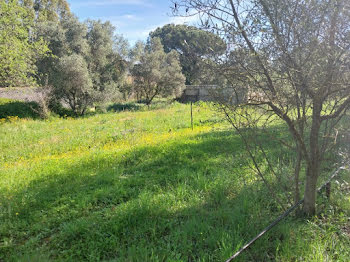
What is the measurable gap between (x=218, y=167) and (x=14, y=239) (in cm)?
339

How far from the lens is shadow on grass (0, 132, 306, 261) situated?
2523 millimetres

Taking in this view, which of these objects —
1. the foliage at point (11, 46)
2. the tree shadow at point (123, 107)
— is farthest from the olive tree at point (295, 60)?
the tree shadow at point (123, 107)

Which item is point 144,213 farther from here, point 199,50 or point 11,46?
point 11,46

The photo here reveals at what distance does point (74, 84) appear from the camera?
17125 millimetres

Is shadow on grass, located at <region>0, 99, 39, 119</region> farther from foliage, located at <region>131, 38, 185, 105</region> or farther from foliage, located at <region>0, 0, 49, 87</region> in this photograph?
foliage, located at <region>131, 38, 185, 105</region>

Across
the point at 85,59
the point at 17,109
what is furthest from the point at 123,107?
the point at 17,109

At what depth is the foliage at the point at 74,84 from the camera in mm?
16641

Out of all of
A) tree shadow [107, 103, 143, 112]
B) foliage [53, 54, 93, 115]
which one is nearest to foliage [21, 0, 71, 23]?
tree shadow [107, 103, 143, 112]

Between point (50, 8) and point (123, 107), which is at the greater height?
point (50, 8)

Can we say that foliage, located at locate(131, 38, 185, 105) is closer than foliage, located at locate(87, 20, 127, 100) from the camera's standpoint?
No

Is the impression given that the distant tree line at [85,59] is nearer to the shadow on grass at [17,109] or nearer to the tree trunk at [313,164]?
the tree trunk at [313,164]

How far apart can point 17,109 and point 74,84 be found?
4056 millimetres

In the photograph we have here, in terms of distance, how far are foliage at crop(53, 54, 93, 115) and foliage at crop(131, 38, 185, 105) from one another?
6789 mm

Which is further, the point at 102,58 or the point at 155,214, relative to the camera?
the point at 102,58
